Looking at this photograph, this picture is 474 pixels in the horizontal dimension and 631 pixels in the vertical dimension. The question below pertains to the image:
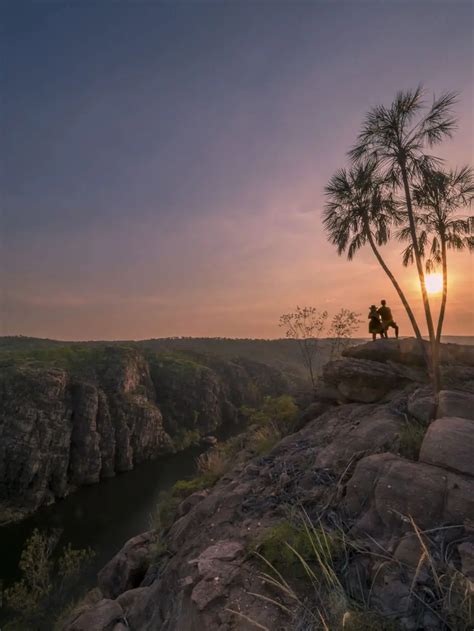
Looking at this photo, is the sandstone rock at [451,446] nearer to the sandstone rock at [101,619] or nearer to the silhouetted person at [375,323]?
the sandstone rock at [101,619]

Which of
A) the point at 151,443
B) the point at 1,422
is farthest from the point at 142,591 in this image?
the point at 151,443

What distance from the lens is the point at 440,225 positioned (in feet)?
46.9

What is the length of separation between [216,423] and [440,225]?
9235 centimetres

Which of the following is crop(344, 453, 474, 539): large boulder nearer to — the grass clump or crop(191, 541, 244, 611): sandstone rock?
the grass clump

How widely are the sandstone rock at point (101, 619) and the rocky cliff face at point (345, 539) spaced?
0.03 meters

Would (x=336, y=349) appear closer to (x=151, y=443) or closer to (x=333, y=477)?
(x=333, y=477)

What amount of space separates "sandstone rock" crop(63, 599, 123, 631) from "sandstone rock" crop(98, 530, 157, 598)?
3.20 metres

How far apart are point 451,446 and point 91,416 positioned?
225 feet

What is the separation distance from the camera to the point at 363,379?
16172 millimetres

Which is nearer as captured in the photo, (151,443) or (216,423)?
(151,443)

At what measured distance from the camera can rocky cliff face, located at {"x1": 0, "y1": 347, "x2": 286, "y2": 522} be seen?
50.8m

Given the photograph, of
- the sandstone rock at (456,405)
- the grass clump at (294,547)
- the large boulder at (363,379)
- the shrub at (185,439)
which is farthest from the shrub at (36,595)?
the shrub at (185,439)

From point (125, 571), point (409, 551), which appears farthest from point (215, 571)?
point (125, 571)

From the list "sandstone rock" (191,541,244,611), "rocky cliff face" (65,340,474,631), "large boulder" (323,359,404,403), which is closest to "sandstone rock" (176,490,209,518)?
"rocky cliff face" (65,340,474,631)
